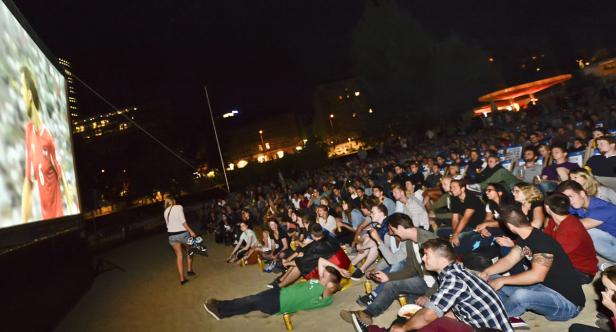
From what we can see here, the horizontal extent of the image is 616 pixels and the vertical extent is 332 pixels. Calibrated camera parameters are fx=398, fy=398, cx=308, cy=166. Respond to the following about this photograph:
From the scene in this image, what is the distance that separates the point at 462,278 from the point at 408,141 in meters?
25.7

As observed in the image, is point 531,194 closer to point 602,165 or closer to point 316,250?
point 602,165

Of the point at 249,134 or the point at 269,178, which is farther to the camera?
the point at 249,134

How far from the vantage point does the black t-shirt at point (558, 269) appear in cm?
350

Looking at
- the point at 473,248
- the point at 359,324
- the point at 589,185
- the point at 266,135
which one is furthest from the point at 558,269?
the point at 266,135

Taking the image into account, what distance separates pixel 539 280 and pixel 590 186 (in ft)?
7.71

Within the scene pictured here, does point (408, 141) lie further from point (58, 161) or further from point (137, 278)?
point (58, 161)

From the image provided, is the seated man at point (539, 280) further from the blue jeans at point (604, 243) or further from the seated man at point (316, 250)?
the seated man at point (316, 250)

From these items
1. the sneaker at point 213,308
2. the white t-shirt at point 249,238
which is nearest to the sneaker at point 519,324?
the sneaker at point 213,308

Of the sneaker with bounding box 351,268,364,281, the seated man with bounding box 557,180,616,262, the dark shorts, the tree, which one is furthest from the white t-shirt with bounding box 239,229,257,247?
the tree

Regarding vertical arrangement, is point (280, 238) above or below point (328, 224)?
below

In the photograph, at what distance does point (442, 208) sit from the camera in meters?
7.96

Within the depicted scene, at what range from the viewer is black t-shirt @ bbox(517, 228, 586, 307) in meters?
3.50

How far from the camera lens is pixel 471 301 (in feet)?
10.1

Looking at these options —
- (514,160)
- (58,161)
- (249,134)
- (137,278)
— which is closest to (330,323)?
(58,161)
